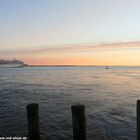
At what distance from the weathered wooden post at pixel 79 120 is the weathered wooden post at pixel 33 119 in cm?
131

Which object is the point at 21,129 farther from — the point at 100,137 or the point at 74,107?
the point at 74,107

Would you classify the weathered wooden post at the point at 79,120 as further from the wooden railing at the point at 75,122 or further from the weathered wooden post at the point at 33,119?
the weathered wooden post at the point at 33,119

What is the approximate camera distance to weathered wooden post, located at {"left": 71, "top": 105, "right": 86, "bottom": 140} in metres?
6.57

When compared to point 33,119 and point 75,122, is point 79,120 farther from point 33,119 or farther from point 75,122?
point 33,119

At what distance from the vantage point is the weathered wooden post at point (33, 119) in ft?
23.5

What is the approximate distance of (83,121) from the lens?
6.66 meters

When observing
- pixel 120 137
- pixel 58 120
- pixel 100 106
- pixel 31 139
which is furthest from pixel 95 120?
pixel 31 139

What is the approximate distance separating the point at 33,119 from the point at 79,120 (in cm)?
161

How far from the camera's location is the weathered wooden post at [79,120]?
6570 millimetres

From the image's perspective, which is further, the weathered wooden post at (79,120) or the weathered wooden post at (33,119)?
the weathered wooden post at (33,119)

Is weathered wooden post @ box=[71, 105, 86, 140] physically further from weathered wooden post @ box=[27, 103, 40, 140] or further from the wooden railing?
weathered wooden post @ box=[27, 103, 40, 140]

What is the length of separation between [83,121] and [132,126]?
629cm

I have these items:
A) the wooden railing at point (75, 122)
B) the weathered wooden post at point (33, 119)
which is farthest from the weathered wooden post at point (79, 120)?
the weathered wooden post at point (33, 119)

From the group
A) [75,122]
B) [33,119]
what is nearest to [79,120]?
[75,122]
